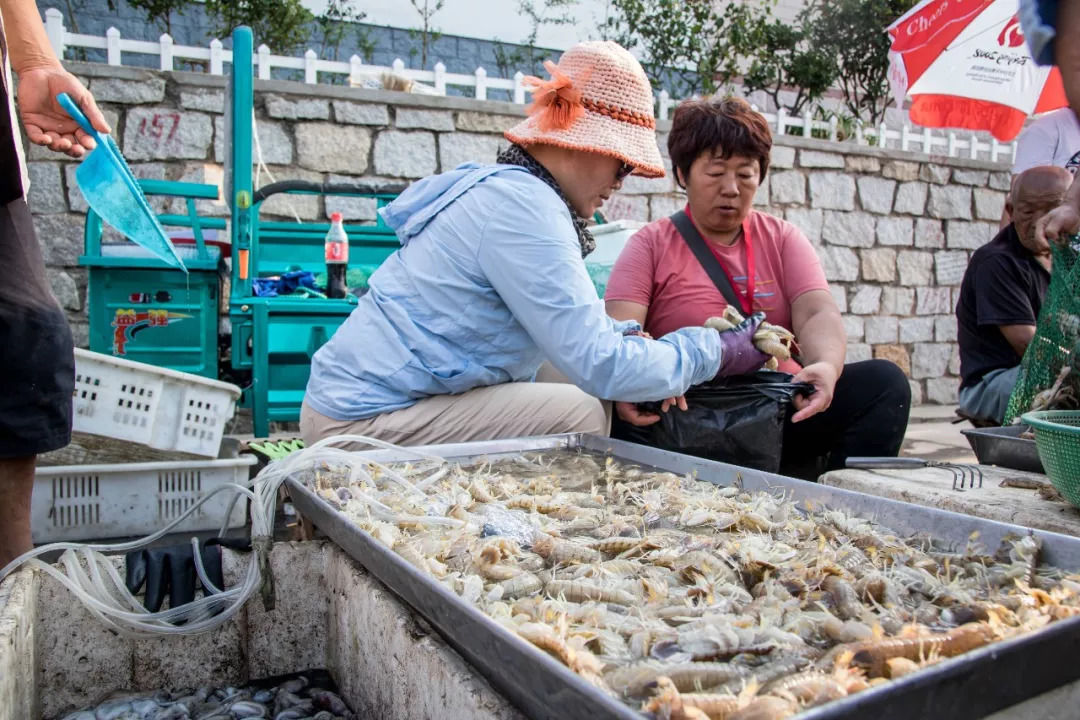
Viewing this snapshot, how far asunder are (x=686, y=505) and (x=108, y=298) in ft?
11.4

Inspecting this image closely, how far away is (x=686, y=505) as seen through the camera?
1.80 meters

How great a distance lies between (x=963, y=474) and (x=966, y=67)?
541cm

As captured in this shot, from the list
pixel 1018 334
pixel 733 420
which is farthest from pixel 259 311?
pixel 1018 334

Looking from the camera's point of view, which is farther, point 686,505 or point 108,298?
point 108,298

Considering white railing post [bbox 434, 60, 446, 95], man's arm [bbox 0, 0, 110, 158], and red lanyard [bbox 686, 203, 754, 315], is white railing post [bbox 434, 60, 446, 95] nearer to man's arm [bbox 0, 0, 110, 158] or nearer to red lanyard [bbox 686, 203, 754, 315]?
red lanyard [bbox 686, 203, 754, 315]

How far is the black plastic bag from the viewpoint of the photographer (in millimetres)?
2656

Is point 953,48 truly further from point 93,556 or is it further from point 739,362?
point 93,556

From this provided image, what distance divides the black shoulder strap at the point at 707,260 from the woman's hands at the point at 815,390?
0.41 meters

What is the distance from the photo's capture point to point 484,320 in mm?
2502

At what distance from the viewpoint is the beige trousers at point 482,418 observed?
2506 millimetres

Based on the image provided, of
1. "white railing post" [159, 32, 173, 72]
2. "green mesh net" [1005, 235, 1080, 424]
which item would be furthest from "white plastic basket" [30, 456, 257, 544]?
"white railing post" [159, 32, 173, 72]

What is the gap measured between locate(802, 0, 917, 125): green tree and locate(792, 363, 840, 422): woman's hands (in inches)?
313

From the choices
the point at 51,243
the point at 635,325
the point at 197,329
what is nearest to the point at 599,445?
the point at 635,325

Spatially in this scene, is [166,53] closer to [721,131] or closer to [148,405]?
[148,405]
